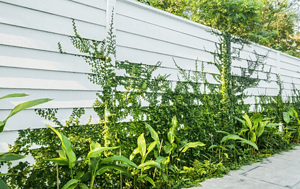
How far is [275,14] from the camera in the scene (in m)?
10.4

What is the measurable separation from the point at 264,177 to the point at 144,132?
5.36ft

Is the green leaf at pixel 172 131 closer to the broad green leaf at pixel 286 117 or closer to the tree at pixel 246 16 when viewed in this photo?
the tree at pixel 246 16

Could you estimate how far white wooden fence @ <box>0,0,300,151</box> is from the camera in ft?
5.80

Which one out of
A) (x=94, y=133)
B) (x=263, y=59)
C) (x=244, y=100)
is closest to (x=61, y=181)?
(x=94, y=133)

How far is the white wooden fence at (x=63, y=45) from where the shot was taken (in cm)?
177

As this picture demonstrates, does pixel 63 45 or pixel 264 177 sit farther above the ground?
→ pixel 63 45

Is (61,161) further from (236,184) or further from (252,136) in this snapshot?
(252,136)

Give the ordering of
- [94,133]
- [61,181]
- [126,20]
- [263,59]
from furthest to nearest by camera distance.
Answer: [263,59] → [126,20] → [94,133] → [61,181]

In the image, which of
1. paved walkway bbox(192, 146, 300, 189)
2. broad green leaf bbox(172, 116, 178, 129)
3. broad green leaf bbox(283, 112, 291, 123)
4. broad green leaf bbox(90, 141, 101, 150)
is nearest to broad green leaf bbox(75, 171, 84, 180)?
broad green leaf bbox(90, 141, 101, 150)

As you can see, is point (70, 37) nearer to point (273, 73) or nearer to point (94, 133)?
point (94, 133)

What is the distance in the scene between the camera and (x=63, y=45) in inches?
79.5

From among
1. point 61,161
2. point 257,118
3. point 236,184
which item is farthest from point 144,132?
point 257,118

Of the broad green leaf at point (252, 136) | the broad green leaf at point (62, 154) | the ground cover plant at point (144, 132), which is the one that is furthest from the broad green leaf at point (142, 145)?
the broad green leaf at point (252, 136)

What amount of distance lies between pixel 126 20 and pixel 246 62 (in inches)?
99.7
